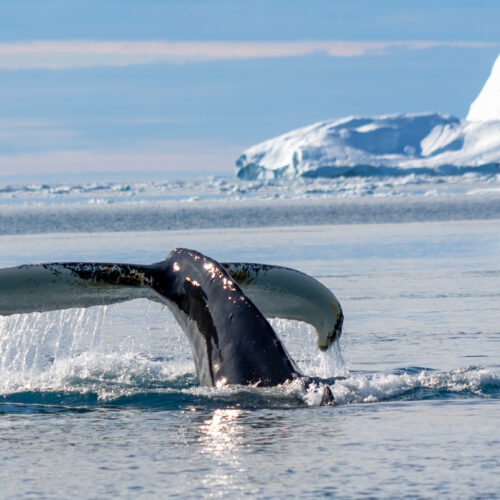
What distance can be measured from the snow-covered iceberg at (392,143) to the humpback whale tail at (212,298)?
108 m

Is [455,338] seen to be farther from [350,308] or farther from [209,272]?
[209,272]

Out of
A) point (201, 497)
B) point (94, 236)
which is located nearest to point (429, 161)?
point (94, 236)

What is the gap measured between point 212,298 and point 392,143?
139898 mm

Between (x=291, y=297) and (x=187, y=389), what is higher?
(x=291, y=297)

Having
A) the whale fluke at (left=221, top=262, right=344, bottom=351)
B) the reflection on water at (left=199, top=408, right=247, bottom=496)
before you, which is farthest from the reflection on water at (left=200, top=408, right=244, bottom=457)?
the whale fluke at (left=221, top=262, right=344, bottom=351)

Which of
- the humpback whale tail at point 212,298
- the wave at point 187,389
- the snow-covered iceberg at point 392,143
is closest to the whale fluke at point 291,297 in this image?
the humpback whale tail at point 212,298

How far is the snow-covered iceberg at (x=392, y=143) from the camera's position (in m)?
128

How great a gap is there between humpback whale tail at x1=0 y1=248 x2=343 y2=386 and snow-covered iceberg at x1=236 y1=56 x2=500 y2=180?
356 ft

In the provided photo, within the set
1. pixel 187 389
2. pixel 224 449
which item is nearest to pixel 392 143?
pixel 187 389

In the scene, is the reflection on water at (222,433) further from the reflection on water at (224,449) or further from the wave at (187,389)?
the wave at (187,389)

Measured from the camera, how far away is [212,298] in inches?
300

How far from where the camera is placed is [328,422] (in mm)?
7184

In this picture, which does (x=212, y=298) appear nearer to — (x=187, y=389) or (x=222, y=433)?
(x=222, y=433)

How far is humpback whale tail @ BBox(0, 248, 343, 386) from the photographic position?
7.34 meters
